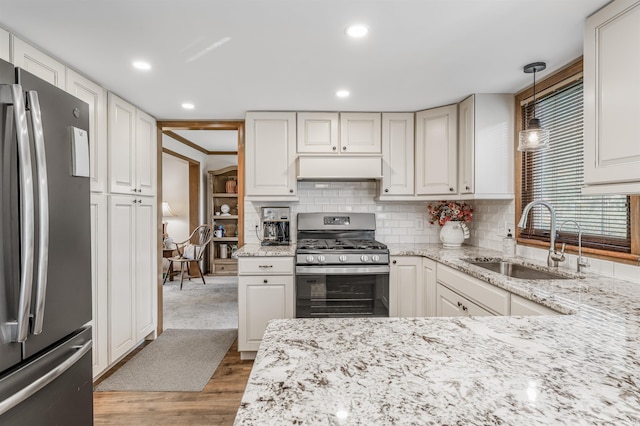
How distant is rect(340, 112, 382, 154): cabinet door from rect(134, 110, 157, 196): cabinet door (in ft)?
5.86

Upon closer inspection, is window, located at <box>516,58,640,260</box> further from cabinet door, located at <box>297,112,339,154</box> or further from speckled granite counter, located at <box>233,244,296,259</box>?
speckled granite counter, located at <box>233,244,296,259</box>

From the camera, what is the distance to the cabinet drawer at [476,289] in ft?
5.87

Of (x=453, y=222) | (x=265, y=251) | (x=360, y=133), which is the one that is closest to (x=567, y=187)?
(x=453, y=222)

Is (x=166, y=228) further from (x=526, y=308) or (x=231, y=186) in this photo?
(x=526, y=308)

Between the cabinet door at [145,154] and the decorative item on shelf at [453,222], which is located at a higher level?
the cabinet door at [145,154]

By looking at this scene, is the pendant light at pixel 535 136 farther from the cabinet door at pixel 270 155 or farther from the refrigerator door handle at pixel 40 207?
the refrigerator door handle at pixel 40 207

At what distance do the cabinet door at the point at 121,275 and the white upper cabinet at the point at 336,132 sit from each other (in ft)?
5.09

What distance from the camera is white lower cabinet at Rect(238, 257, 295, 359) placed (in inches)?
111

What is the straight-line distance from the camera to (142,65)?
213 cm

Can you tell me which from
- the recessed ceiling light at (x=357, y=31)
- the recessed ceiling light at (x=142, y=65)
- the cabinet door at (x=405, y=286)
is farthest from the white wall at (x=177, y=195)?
the recessed ceiling light at (x=357, y=31)

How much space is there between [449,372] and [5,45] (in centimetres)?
238

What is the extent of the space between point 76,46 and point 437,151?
2697 millimetres

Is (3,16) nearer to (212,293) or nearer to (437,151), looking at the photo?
(437,151)

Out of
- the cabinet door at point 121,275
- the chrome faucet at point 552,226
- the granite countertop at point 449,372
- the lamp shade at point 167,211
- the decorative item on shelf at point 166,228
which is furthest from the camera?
the lamp shade at point 167,211
